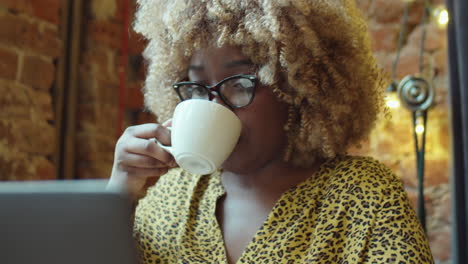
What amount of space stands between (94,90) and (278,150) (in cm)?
101

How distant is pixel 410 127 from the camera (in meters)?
1.75

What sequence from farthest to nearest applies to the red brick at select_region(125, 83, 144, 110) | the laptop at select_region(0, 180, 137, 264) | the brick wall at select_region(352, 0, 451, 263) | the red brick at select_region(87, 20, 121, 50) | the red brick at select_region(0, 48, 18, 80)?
the red brick at select_region(125, 83, 144, 110) → the red brick at select_region(87, 20, 121, 50) → the brick wall at select_region(352, 0, 451, 263) → the red brick at select_region(0, 48, 18, 80) → the laptop at select_region(0, 180, 137, 264)

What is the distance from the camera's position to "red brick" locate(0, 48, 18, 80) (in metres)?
1.37

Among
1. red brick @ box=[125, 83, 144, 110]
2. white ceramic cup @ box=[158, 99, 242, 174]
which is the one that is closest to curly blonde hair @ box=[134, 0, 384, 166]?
white ceramic cup @ box=[158, 99, 242, 174]

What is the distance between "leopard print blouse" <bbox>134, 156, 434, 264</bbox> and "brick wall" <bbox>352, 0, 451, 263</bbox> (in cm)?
70

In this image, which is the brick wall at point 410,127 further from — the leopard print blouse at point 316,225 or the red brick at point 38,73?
the red brick at point 38,73

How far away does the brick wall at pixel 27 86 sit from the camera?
1387 millimetres

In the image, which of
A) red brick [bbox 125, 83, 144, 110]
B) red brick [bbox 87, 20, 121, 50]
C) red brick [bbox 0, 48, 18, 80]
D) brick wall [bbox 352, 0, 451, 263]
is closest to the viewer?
red brick [bbox 0, 48, 18, 80]

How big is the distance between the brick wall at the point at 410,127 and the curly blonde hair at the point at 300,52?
593 millimetres

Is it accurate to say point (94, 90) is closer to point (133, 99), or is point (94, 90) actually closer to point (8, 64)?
point (133, 99)

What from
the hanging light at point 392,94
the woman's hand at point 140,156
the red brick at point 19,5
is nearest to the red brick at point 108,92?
the red brick at point 19,5

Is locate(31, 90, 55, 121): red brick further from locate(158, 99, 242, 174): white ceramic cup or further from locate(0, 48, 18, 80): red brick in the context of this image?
locate(158, 99, 242, 174): white ceramic cup

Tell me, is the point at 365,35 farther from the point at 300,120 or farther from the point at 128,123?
the point at 128,123

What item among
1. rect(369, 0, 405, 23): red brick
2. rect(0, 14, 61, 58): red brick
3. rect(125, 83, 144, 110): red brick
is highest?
rect(369, 0, 405, 23): red brick
